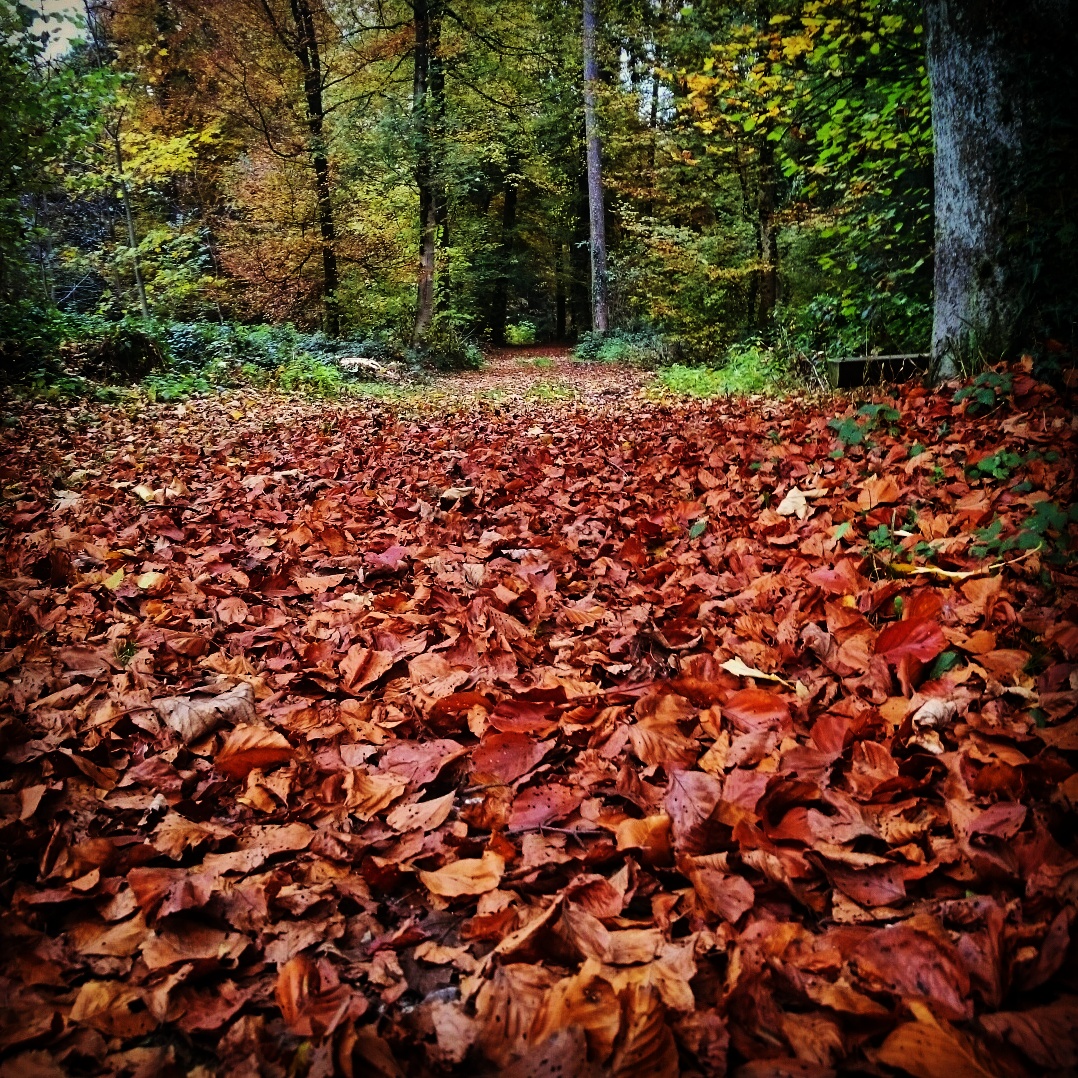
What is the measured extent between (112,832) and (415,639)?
97 cm

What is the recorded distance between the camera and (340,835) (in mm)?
1398

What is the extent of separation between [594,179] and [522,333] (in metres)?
12.3

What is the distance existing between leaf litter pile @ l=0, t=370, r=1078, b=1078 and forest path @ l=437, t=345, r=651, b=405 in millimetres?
6687

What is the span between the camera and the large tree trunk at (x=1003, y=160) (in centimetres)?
369

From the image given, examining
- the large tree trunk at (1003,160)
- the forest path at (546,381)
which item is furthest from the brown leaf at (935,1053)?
the forest path at (546,381)

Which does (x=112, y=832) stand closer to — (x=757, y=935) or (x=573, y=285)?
(x=757, y=935)

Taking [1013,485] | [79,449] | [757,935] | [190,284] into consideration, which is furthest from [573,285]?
[757,935]

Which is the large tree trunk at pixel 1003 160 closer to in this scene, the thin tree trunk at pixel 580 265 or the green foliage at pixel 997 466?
the green foliage at pixel 997 466

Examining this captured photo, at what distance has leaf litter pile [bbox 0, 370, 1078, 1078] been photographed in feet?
3.23

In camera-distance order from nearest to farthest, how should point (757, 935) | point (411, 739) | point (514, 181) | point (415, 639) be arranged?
point (757, 935), point (411, 739), point (415, 639), point (514, 181)

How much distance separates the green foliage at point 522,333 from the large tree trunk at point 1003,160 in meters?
26.8

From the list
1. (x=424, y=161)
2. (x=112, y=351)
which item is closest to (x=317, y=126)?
(x=424, y=161)

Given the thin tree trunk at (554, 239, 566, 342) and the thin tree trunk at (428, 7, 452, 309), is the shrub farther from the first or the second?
the thin tree trunk at (554, 239, 566, 342)

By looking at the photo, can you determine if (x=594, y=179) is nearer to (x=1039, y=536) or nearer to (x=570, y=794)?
(x=1039, y=536)
